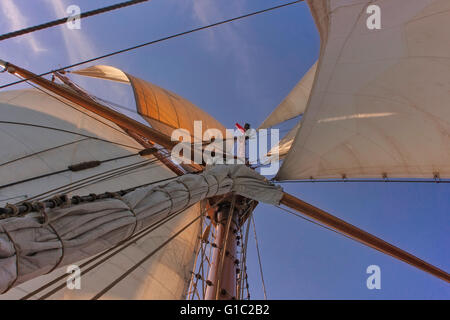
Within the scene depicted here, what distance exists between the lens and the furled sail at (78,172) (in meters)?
4.61

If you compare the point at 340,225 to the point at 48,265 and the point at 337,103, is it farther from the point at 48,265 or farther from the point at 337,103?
the point at 48,265

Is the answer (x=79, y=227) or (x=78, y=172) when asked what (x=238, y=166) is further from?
(x=78, y=172)

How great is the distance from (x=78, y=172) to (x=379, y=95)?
5587 mm

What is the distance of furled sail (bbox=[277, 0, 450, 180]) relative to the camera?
399 cm

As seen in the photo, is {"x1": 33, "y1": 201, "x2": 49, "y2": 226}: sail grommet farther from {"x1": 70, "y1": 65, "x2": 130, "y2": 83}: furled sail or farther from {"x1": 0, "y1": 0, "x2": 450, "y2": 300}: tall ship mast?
{"x1": 70, "y1": 65, "x2": 130, "y2": 83}: furled sail

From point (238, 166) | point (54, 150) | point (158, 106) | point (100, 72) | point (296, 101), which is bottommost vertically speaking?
point (238, 166)

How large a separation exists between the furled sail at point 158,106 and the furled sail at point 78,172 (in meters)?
1.21

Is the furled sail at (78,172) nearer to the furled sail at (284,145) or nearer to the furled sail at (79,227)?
the furled sail at (79,227)

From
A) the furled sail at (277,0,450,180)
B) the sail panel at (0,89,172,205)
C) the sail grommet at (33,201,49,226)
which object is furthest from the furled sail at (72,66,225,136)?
the sail grommet at (33,201,49,226)

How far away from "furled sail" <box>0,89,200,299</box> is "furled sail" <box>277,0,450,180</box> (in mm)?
3250

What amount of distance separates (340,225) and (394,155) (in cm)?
175

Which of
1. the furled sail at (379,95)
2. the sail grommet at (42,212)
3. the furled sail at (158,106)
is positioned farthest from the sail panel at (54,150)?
the furled sail at (379,95)

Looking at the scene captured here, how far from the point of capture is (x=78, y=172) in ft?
18.8

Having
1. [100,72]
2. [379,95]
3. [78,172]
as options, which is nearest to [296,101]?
[379,95]
